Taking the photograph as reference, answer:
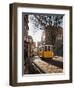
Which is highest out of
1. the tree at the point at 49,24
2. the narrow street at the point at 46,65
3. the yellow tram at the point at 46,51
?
the tree at the point at 49,24

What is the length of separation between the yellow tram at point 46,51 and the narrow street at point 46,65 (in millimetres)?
30

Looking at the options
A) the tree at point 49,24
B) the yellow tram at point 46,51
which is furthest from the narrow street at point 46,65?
the tree at point 49,24

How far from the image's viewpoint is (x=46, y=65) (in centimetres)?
193

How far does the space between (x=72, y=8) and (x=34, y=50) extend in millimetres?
447

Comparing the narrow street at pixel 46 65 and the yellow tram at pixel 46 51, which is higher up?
the yellow tram at pixel 46 51

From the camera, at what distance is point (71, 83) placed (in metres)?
2.03

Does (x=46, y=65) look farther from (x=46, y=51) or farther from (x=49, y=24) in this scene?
(x=49, y=24)

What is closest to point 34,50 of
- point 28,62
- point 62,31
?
point 28,62

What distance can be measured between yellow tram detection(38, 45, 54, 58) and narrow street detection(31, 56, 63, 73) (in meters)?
0.03

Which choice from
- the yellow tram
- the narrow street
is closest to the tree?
the yellow tram

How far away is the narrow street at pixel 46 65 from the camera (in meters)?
1.90

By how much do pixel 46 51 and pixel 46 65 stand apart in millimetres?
102

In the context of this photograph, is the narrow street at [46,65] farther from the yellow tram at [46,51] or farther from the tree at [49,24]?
the tree at [49,24]

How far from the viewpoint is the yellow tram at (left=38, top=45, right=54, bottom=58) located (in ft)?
6.28
